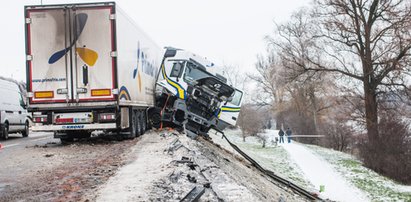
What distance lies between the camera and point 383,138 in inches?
1007

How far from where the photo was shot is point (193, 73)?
15.5m

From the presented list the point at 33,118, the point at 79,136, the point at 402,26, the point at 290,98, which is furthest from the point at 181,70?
the point at 290,98

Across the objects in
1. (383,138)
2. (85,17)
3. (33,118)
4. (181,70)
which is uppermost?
(85,17)

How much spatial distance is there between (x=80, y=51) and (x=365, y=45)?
19075 millimetres

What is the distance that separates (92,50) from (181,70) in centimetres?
411

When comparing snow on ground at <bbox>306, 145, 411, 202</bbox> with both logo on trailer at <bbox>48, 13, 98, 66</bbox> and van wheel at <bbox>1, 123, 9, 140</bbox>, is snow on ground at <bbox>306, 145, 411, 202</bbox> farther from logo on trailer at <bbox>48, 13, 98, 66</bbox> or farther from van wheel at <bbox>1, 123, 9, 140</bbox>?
van wheel at <bbox>1, 123, 9, 140</bbox>

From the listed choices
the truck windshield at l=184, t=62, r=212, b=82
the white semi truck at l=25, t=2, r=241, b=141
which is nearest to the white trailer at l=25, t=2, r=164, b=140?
the white semi truck at l=25, t=2, r=241, b=141

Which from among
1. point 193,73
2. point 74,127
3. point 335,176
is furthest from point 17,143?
point 335,176

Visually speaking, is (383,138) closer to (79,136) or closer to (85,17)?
(79,136)

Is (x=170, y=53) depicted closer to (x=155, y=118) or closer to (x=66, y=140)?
(x=155, y=118)

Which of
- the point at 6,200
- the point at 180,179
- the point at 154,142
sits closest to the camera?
the point at 6,200

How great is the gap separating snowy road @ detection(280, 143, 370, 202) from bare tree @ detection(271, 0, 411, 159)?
3.81m

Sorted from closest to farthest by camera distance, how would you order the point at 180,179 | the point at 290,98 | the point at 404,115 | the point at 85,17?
the point at 180,179
the point at 85,17
the point at 404,115
the point at 290,98

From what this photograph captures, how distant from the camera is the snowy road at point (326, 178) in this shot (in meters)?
17.2
